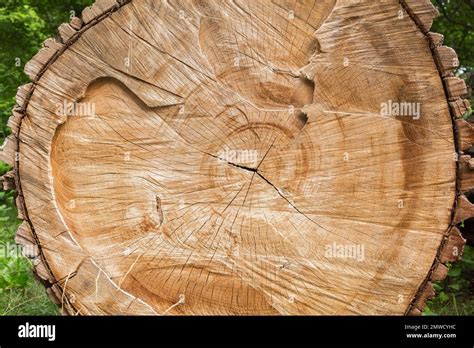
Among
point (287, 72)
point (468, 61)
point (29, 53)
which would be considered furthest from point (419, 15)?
point (29, 53)

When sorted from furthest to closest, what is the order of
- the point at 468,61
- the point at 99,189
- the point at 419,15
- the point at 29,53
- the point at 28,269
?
the point at 29,53
the point at 468,61
the point at 28,269
the point at 99,189
the point at 419,15

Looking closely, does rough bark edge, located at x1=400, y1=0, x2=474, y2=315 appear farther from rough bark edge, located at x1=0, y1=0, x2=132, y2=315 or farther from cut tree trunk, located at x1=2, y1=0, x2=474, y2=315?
rough bark edge, located at x1=0, y1=0, x2=132, y2=315

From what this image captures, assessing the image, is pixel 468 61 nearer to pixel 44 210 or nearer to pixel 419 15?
pixel 419 15

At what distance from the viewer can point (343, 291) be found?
9.92 feet

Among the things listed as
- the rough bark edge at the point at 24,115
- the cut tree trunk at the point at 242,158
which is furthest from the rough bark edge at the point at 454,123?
the rough bark edge at the point at 24,115

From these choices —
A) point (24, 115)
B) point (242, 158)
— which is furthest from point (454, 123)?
point (24, 115)

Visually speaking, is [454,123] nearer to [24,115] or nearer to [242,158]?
[242,158]

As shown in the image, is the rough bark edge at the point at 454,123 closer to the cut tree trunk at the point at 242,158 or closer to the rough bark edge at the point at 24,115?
the cut tree trunk at the point at 242,158

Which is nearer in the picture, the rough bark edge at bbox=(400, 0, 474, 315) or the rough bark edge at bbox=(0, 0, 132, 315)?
the rough bark edge at bbox=(400, 0, 474, 315)

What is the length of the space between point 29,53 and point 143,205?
16.4 feet

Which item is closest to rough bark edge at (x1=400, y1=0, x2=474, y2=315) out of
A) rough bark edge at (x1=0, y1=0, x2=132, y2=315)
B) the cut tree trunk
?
the cut tree trunk

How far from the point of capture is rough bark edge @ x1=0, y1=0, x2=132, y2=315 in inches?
116

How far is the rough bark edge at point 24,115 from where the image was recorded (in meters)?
2.95

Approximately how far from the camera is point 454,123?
2.89 m
